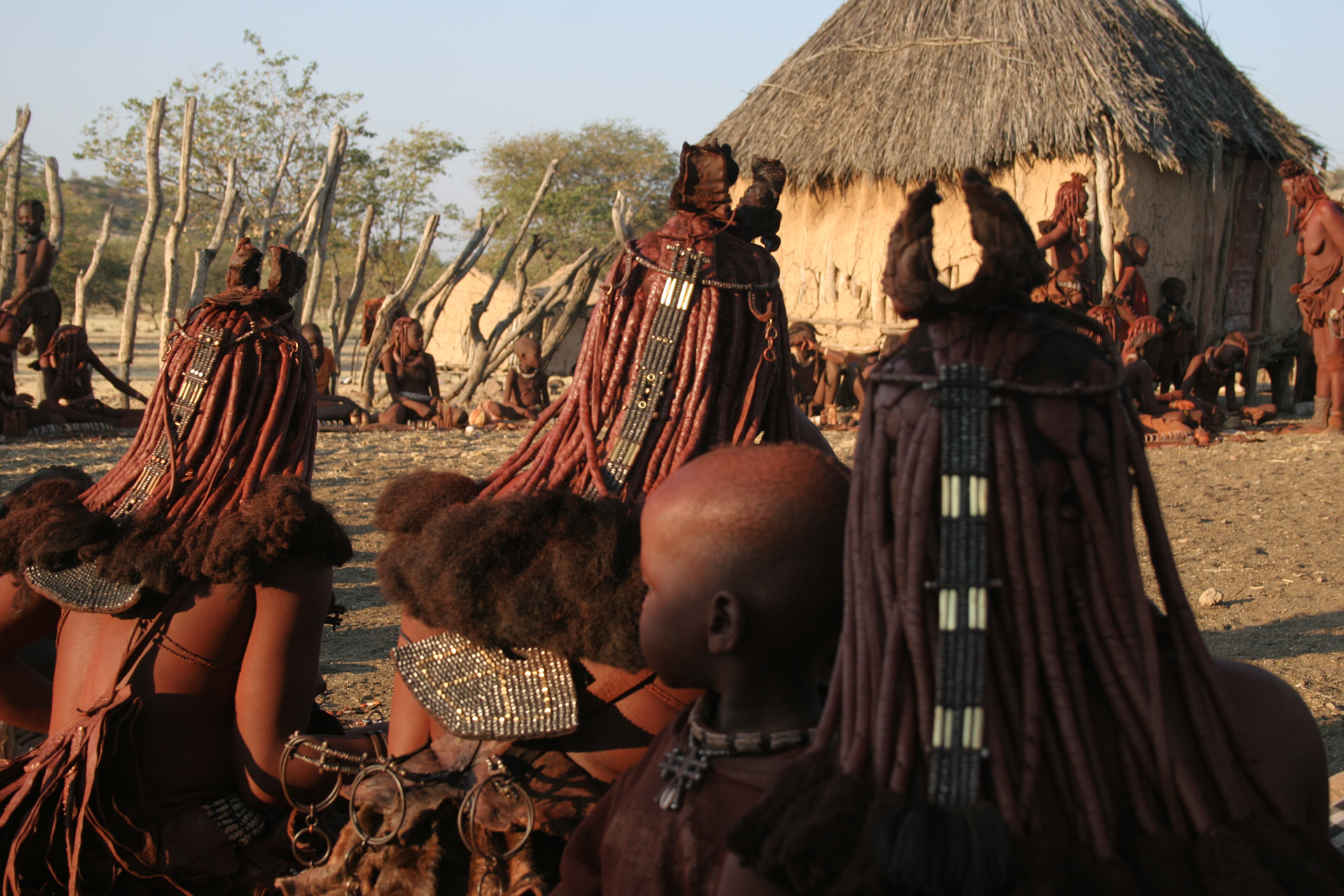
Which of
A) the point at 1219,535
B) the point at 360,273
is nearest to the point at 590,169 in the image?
the point at 360,273

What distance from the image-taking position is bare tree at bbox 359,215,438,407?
14531mm

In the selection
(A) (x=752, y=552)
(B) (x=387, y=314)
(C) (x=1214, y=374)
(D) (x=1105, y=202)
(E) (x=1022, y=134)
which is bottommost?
(A) (x=752, y=552)

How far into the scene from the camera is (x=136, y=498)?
2.42 meters

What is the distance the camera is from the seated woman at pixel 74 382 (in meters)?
11.0

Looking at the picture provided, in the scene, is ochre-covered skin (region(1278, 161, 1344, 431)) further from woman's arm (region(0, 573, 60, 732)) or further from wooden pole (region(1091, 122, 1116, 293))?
woman's arm (region(0, 573, 60, 732))

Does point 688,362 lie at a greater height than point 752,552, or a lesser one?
greater

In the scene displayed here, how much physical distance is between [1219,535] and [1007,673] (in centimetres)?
625

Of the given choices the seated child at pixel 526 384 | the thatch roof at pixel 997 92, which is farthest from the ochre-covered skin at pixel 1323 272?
the seated child at pixel 526 384

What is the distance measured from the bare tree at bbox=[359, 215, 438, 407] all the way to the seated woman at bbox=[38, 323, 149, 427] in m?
3.60

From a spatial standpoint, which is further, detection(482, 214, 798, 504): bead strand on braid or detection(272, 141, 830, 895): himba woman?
detection(482, 214, 798, 504): bead strand on braid

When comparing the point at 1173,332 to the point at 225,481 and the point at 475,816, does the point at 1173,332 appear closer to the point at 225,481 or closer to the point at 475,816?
the point at 225,481

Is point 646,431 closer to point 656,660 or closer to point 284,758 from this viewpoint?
point 656,660

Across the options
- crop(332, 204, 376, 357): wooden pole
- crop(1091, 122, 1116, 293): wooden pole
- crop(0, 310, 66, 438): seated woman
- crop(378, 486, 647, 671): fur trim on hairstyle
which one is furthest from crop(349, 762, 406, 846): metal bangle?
crop(332, 204, 376, 357): wooden pole

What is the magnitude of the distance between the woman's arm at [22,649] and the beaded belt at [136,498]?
10 centimetres
